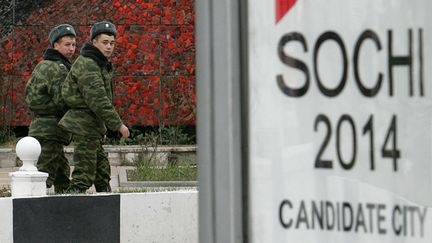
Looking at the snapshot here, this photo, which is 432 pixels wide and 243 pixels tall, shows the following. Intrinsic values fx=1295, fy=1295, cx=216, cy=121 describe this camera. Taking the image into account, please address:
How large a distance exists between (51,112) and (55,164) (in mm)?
456

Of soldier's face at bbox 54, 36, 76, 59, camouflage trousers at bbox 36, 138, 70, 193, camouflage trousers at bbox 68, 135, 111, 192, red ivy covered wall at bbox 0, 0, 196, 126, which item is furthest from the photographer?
red ivy covered wall at bbox 0, 0, 196, 126

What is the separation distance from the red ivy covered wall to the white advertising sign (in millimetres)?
15769

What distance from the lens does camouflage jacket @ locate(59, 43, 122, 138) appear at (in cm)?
1042

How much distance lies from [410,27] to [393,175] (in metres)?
0.21

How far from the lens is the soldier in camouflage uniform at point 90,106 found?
34.2 ft

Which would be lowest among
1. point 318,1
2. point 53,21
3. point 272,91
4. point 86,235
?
point 86,235

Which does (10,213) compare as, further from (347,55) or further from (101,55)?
(347,55)

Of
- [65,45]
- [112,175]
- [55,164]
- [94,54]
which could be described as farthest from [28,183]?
[112,175]

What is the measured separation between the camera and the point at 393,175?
73.7 inches

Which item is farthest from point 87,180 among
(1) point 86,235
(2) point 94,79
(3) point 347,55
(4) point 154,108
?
(3) point 347,55

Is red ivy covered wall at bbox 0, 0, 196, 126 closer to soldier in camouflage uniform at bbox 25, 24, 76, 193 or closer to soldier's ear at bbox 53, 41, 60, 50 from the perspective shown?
soldier's ear at bbox 53, 41, 60, 50

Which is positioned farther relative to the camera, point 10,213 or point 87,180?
point 87,180

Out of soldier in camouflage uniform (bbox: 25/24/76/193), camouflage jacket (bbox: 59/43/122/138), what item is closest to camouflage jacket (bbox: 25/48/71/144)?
soldier in camouflage uniform (bbox: 25/24/76/193)

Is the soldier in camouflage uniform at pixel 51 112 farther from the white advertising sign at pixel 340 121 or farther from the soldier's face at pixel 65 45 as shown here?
the white advertising sign at pixel 340 121
